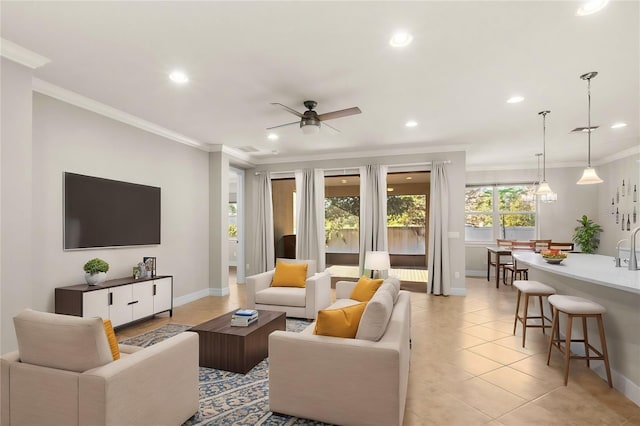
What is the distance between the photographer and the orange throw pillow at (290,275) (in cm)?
489

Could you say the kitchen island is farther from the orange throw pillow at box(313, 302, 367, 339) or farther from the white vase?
the white vase

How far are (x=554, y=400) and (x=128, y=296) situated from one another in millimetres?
4480

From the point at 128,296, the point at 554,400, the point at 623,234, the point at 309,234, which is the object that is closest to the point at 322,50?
the point at 554,400

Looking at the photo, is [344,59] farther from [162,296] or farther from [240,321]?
[162,296]

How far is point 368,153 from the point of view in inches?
261

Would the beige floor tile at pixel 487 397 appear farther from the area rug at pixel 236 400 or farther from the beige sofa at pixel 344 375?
the area rug at pixel 236 400

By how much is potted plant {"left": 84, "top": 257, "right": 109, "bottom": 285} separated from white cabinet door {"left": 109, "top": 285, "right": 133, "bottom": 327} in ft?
0.60

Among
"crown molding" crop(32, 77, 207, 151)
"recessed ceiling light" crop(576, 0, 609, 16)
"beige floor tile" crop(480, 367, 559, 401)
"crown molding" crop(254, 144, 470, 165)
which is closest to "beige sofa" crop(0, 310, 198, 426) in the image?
"beige floor tile" crop(480, 367, 559, 401)

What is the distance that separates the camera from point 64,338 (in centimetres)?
170

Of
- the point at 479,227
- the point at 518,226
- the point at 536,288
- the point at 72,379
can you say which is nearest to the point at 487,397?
the point at 536,288

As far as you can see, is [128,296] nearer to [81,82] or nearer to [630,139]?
[81,82]

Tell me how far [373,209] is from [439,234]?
1340mm

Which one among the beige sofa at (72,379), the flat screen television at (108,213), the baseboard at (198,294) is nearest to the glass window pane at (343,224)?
the baseboard at (198,294)

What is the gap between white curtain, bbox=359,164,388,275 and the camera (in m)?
6.53
